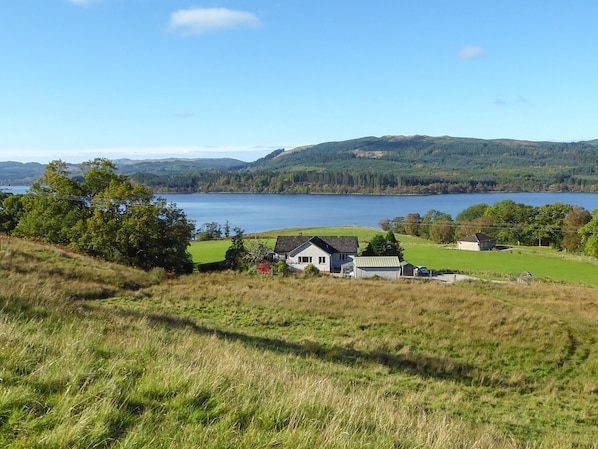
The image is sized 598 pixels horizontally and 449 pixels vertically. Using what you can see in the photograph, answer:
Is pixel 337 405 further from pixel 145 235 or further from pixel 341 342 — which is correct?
pixel 145 235

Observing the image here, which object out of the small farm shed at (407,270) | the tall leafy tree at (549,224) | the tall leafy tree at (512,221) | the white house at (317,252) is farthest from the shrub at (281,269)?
the tall leafy tree at (549,224)

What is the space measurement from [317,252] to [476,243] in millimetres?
31695

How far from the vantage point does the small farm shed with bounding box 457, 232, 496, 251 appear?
69250mm

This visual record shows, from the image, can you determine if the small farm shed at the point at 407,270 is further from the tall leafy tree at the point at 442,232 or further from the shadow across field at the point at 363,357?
the shadow across field at the point at 363,357

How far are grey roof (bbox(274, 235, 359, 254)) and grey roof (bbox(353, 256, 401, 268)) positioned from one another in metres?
4.70

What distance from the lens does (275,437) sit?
3371mm

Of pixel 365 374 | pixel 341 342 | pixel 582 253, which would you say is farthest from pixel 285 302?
pixel 582 253

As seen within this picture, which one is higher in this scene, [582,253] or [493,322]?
[493,322]

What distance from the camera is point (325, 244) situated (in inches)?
2044

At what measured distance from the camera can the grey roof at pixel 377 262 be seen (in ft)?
152

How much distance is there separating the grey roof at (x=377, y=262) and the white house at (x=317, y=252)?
12.3 ft

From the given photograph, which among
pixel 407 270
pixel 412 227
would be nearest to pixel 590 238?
pixel 407 270

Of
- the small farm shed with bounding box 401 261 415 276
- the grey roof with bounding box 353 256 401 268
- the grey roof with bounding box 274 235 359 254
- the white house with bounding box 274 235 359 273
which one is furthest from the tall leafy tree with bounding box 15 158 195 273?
the small farm shed with bounding box 401 261 415 276

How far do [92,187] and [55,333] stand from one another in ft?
114
